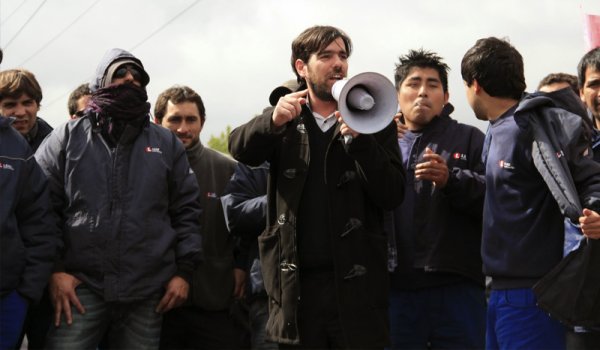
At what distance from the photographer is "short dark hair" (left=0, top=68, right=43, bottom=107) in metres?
6.01

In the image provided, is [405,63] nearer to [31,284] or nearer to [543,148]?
[543,148]

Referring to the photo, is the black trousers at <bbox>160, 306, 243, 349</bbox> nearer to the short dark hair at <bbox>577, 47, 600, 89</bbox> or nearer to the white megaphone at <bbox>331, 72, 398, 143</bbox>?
the white megaphone at <bbox>331, 72, 398, 143</bbox>

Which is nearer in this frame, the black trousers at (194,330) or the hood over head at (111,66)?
the hood over head at (111,66)

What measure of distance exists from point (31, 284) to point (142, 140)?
1.13m

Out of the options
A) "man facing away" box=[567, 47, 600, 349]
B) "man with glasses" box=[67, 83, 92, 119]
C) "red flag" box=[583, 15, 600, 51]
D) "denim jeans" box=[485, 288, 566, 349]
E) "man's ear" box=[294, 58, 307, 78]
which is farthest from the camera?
"man with glasses" box=[67, 83, 92, 119]

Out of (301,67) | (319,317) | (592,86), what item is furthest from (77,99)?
(592,86)

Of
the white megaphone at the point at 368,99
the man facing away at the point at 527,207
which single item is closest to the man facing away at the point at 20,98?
the white megaphone at the point at 368,99

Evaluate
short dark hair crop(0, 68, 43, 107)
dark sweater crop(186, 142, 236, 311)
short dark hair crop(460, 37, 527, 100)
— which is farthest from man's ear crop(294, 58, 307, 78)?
short dark hair crop(0, 68, 43, 107)

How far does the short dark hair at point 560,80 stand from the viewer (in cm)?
687

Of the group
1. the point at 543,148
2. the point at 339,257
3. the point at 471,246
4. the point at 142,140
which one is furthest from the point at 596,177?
the point at 142,140

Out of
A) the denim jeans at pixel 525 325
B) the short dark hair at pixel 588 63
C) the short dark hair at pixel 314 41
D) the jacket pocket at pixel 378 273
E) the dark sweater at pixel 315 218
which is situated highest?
the short dark hair at pixel 314 41

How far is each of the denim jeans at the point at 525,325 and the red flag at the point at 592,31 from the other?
8.59ft

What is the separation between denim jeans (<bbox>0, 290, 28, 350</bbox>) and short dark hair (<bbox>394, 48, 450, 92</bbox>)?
121 inches

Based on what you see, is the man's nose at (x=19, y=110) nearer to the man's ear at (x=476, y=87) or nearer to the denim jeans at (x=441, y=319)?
the denim jeans at (x=441, y=319)
